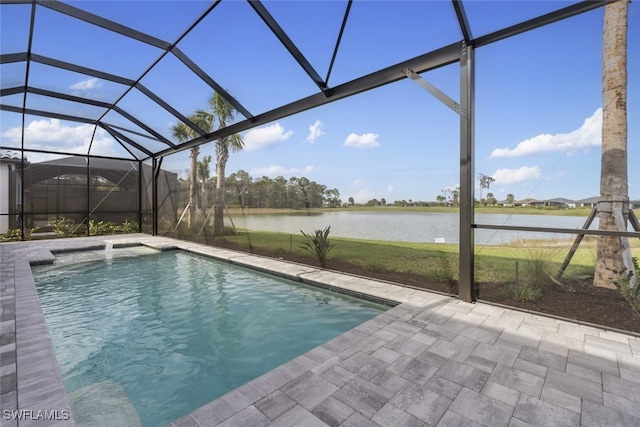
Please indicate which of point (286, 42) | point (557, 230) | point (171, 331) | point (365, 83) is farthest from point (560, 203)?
point (171, 331)

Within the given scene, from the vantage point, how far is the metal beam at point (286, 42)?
407cm

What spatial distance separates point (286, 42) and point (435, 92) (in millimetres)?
2210

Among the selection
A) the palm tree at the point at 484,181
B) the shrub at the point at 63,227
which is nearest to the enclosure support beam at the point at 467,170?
the palm tree at the point at 484,181

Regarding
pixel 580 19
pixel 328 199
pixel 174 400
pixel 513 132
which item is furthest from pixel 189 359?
pixel 328 199

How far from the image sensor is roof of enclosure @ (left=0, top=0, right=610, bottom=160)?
3592 millimetres

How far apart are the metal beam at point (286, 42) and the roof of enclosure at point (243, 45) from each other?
0.01 meters

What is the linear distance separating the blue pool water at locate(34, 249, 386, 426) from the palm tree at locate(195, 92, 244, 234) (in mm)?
4547

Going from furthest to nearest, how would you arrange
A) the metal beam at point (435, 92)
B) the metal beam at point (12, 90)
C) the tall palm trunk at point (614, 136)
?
the metal beam at point (12, 90) < the metal beam at point (435, 92) < the tall palm trunk at point (614, 136)

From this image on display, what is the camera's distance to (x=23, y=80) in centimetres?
655

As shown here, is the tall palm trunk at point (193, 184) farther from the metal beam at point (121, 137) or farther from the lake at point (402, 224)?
the lake at point (402, 224)

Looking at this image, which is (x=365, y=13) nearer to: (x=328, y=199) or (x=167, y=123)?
(x=328, y=199)

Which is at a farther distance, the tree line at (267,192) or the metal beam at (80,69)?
the tree line at (267,192)

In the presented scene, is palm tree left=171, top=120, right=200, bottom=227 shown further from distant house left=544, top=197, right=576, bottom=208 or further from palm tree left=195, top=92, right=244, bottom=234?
distant house left=544, top=197, right=576, bottom=208

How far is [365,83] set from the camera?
4.56 meters
